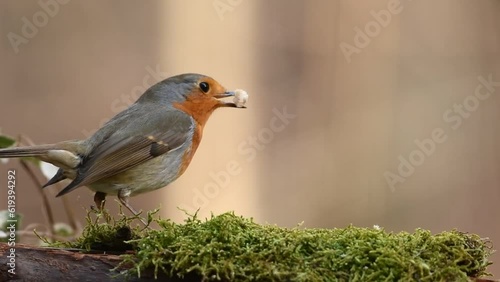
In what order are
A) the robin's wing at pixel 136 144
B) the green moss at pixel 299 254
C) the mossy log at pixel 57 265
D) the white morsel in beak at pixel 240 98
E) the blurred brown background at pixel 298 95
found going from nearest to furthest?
the green moss at pixel 299 254, the mossy log at pixel 57 265, the robin's wing at pixel 136 144, the white morsel in beak at pixel 240 98, the blurred brown background at pixel 298 95

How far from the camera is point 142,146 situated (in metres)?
3.22

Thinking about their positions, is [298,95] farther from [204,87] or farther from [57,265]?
[57,265]

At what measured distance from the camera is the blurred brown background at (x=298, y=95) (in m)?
5.97

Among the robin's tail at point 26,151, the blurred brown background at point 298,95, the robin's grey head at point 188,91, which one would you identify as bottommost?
the robin's tail at point 26,151

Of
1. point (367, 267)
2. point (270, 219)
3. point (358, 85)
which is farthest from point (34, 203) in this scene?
point (367, 267)

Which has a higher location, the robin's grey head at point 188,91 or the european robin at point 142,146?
the robin's grey head at point 188,91

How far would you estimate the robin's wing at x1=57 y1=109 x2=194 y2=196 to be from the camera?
3.01m

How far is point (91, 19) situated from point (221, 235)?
14.2 ft

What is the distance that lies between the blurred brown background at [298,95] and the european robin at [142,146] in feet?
7.84

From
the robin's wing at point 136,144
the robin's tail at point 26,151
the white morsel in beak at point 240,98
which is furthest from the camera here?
the white morsel in beak at point 240,98

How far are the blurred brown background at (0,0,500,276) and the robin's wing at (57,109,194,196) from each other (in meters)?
2.51

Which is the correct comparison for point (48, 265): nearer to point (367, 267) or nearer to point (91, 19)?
point (367, 267)

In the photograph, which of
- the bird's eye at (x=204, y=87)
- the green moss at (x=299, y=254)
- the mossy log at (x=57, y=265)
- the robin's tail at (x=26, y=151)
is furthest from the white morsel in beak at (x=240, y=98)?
the mossy log at (x=57, y=265)

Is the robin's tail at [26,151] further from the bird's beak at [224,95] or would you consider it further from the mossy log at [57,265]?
the bird's beak at [224,95]
